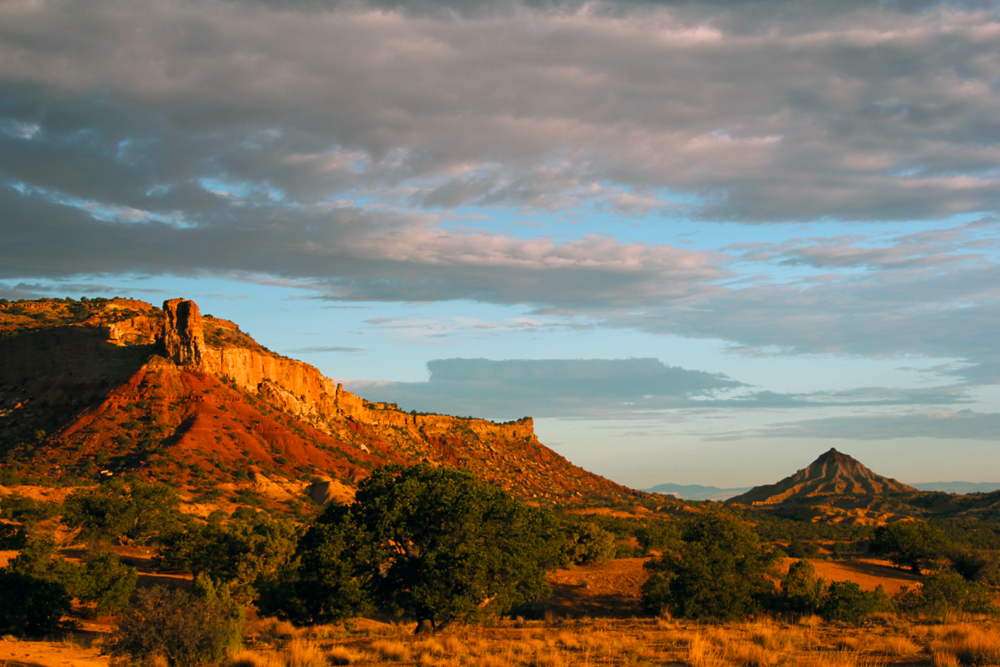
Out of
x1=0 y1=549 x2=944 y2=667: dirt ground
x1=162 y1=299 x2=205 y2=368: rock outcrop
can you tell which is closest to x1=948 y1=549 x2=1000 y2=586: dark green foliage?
x1=0 y1=549 x2=944 y2=667: dirt ground

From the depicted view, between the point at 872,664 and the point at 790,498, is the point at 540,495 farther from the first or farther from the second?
the point at 872,664

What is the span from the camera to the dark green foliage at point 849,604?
1010 inches

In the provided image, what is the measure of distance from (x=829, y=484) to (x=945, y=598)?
104 metres

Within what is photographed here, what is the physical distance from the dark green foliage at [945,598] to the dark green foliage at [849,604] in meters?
1.05

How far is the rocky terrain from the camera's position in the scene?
69.3 meters

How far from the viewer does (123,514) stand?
1565 inches

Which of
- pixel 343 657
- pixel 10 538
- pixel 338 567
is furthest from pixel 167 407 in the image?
pixel 343 657

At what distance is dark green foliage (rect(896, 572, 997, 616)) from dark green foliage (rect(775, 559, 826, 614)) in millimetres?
3379

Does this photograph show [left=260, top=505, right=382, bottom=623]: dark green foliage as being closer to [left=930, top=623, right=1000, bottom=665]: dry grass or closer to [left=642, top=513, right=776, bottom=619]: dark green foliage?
[left=642, top=513, right=776, bottom=619]: dark green foliage

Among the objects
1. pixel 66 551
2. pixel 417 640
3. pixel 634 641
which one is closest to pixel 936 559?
pixel 634 641

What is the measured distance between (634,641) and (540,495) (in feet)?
316

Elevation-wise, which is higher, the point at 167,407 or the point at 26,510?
the point at 167,407

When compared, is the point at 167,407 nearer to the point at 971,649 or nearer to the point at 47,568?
the point at 47,568

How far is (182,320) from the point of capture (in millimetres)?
84750
